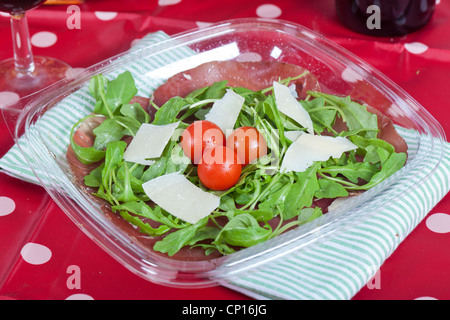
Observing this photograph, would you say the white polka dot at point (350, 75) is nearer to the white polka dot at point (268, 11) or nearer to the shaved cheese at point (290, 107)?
the shaved cheese at point (290, 107)

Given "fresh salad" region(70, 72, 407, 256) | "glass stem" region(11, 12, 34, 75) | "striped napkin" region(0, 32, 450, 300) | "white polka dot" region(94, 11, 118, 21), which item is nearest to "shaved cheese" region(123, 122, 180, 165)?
"fresh salad" region(70, 72, 407, 256)

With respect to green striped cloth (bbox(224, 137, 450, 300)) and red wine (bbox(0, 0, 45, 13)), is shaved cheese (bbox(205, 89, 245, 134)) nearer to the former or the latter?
green striped cloth (bbox(224, 137, 450, 300))

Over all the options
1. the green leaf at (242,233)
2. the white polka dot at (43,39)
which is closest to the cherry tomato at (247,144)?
the green leaf at (242,233)

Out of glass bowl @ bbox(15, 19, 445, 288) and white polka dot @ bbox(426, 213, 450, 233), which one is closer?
glass bowl @ bbox(15, 19, 445, 288)

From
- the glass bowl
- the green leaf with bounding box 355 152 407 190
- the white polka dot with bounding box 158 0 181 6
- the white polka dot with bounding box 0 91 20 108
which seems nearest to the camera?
the glass bowl

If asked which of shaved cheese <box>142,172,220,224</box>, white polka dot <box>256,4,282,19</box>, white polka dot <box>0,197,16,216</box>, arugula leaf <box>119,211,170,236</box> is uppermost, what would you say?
shaved cheese <box>142,172,220,224</box>

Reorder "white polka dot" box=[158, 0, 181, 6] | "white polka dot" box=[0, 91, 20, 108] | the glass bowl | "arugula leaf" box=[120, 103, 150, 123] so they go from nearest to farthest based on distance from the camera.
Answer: the glass bowl
"arugula leaf" box=[120, 103, 150, 123]
"white polka dot" box=[0, 91, 20, 108]
"white polka dot" box=[158, 0, 181, 6]

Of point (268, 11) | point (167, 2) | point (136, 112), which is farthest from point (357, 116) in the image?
point (167, 2)
